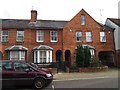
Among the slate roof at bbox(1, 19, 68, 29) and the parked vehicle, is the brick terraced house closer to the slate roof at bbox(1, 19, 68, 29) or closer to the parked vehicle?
the slate roof at bbox(1, 19, 68, 29)

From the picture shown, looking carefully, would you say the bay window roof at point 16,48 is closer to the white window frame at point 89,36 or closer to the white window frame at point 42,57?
the white window frame at point 42,57

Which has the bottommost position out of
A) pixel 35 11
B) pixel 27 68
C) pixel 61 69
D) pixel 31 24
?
pixel 61 69

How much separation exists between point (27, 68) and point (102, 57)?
23.7 m

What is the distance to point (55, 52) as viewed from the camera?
30.8 m

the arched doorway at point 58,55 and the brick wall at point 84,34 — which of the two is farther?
the arched doorway at point 58,55

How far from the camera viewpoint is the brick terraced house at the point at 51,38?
2959cm

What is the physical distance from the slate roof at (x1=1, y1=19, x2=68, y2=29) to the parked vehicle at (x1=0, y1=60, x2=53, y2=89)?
58.6 ft

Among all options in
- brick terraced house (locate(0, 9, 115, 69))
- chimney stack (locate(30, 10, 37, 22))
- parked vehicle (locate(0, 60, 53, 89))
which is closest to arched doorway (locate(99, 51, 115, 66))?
brick terraced house (locate(0, 9, 115, 69))

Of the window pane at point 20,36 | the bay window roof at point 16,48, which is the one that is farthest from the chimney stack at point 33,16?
the bay window roof at point 16,48

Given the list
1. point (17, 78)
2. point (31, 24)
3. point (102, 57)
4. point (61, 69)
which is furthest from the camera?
point (102, 57)

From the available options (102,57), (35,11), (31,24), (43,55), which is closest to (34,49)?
(43,55)

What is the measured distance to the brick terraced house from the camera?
29.6m

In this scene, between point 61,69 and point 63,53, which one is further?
point 63,53

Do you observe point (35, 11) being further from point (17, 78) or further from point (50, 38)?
point (17, 78)
